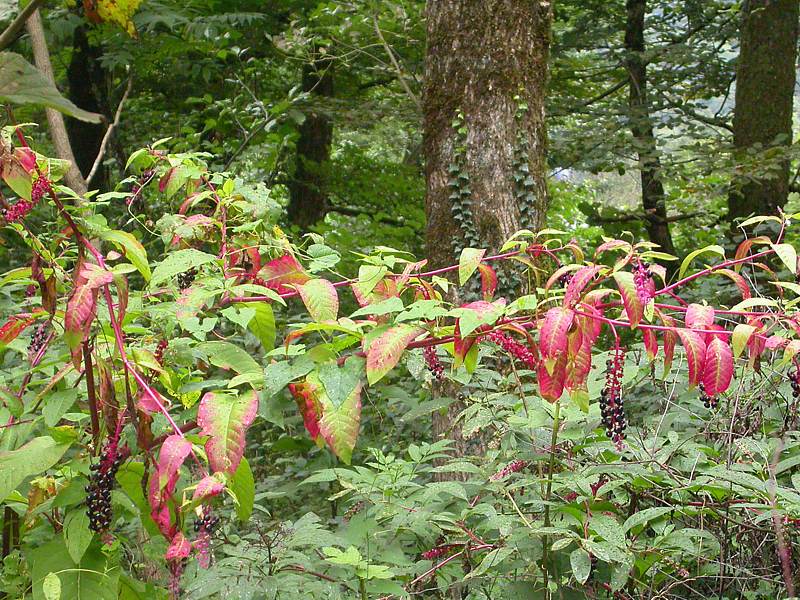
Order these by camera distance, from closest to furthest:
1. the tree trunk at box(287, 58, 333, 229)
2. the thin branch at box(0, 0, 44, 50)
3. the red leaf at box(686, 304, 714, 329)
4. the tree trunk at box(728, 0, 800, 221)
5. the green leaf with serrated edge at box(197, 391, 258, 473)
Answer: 1. the thin branch at box(0, 0, 44, 50)
2. the green leaf with serrated edge at box(197, 391, 258, 473)
3. the red leaf at box(686, 304, 714, 329)
4. the tree trunk at box(728, 0, 800, 221)
5. the tree trunk at box(287, 58, 333, 229)

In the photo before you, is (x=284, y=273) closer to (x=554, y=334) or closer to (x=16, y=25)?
(x=554, y=334)

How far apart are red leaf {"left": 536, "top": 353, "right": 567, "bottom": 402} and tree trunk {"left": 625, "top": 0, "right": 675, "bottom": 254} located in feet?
21.1

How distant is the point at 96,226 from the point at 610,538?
4.41 feet

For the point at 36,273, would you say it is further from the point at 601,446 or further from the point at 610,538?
the point at 601,446

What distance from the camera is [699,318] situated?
1.67 metres

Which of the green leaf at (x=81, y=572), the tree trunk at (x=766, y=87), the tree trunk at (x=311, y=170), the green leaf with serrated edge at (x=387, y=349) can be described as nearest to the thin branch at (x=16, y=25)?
the green leaf with serrated edge at (x=387, y=349)

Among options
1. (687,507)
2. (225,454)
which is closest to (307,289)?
(225,454)

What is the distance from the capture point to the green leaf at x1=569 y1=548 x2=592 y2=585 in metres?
1.74

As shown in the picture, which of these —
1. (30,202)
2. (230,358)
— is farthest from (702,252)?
(30,202)

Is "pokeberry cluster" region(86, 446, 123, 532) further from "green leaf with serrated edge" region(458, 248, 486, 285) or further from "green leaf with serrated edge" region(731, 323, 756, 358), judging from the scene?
"green leaf with serrated edge" region(731, 323, 756, 358)

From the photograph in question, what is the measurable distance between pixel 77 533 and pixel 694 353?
139 centimetres

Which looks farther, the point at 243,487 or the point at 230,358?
the point at 230,358

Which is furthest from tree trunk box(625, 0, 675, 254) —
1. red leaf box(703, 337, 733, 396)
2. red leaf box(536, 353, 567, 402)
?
red leaf box(536, 353, 567, 402)

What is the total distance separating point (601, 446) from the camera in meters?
2.18
